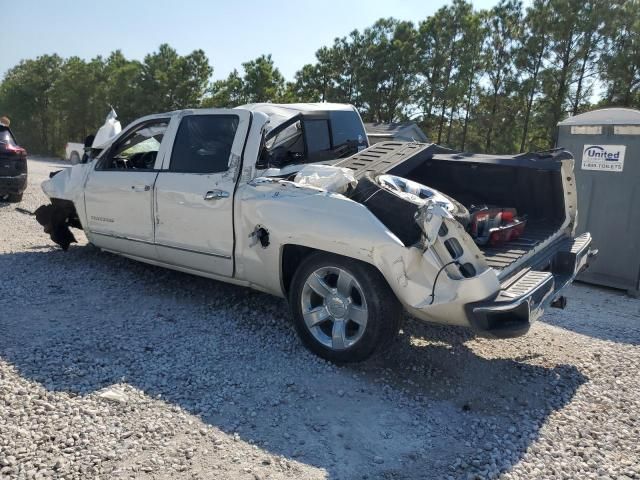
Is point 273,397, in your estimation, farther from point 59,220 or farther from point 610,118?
point 610,118

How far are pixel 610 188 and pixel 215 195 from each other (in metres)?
5.15

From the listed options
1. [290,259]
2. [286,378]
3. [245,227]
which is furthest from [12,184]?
[286,378]

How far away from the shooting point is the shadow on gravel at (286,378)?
10.1 feet

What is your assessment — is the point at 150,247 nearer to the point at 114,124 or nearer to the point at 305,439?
the point at 305,439

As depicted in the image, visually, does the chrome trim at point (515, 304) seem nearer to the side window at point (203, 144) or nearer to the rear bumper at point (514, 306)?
the rear bumper at point (514, 306)

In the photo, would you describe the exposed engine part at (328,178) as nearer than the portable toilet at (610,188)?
Yes

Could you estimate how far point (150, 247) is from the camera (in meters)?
5.39

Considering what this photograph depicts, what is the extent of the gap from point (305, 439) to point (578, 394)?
2042 mm

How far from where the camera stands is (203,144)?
501 cm

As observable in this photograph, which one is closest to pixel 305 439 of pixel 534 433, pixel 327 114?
pixel 534 433

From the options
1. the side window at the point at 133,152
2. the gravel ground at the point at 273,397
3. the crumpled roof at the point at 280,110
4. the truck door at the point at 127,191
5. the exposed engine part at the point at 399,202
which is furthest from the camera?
the side window at the point at 133,152

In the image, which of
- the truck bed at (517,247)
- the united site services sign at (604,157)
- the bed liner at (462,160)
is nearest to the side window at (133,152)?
the bed liner at (462,160)

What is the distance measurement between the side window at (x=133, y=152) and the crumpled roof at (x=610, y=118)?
523 centimetres

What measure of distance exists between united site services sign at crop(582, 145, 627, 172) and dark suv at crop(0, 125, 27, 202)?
9.47 meters
